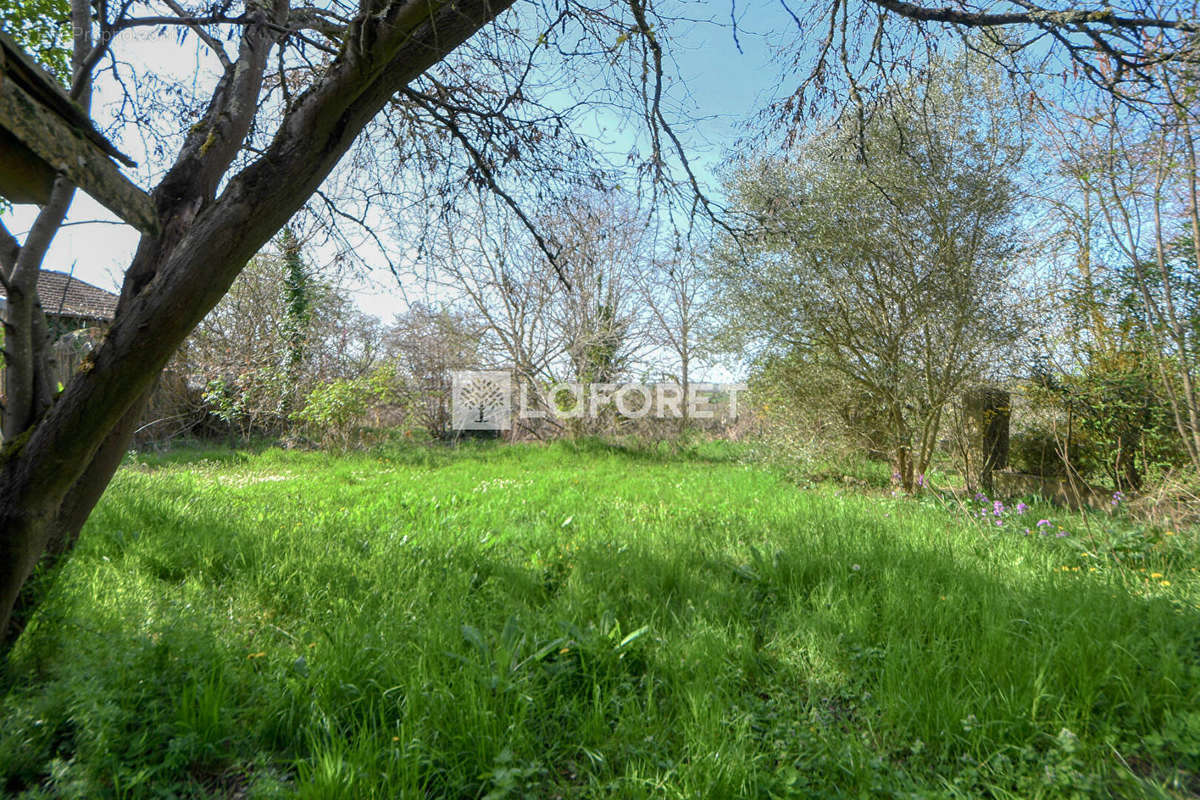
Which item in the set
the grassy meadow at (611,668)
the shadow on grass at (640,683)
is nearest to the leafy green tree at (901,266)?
the grassy meadow at (611,668)

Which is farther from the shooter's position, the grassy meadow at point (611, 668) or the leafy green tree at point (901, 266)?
the leafy green tree at point (901, 266)

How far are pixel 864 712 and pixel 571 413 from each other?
10851mm

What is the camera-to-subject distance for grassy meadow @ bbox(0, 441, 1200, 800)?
198 cm

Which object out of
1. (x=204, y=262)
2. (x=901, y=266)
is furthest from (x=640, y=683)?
(x=901, y=266)

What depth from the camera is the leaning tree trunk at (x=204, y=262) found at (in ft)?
7.18

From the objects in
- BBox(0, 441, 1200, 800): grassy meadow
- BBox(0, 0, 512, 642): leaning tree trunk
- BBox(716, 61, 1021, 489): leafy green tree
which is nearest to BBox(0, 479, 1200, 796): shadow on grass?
BBox(0, 441, 1200, 800): grassy meadow

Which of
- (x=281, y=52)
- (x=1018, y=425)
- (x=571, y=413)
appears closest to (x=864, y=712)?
(x=281, y=52)

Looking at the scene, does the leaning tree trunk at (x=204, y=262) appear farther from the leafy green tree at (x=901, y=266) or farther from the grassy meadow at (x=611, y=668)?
the leafy green tree at (x=901, y=266)

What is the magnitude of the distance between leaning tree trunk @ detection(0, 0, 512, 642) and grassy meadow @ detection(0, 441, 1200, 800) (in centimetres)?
76

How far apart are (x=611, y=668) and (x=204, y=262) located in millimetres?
2413

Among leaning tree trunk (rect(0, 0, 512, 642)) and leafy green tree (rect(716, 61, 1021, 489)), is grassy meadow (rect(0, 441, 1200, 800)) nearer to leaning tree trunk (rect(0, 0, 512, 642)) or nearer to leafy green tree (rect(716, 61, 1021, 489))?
leaning tree trunk (rect(0, 0, 512, 642))

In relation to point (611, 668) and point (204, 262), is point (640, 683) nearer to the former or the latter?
point (611, 668)

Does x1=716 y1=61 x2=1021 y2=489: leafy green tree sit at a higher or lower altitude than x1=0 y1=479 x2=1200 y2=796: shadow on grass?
higher

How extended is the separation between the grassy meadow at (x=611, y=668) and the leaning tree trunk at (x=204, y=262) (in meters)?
0.76
